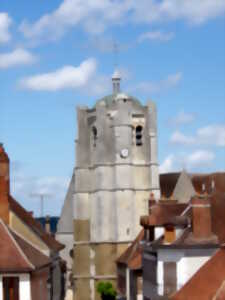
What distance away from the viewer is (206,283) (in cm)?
2862

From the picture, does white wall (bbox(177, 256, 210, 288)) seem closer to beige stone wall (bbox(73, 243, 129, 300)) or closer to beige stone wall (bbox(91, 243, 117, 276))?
beige stone wall (bbox(73, 243, 129, 300))

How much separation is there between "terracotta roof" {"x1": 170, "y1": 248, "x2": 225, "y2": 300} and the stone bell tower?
4435 centimetres

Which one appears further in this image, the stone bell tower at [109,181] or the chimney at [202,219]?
the stone bell tower at [109,181]

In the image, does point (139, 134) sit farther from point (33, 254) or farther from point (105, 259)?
point (33, 254)

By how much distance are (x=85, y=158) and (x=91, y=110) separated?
15.9 feet

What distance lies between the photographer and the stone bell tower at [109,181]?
74500 millimetres

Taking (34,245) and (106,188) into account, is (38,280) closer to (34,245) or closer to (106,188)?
(34,245)

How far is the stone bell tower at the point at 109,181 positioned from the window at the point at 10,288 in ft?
135

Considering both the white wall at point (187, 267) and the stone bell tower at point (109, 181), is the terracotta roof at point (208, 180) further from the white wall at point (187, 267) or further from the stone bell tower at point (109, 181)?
the white wall at point (187, 267)

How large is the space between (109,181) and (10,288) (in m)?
43.4

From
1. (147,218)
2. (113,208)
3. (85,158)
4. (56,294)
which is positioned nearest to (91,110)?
(85,158)

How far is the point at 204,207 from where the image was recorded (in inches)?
1298

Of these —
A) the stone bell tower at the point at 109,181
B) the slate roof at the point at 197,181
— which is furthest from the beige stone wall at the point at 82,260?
the slate roof at the point at 197,181

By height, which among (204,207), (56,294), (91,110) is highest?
(91,110)
